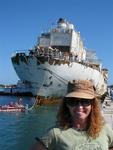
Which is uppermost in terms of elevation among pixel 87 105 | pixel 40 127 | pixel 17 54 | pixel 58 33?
pixel 58 33

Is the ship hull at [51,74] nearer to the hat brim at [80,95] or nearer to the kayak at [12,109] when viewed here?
the kayak at [12,109]

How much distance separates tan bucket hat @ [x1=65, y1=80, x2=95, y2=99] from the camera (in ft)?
15.4

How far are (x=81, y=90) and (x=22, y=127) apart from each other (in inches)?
1266

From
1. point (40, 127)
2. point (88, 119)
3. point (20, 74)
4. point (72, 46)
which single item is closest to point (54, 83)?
point (20, 74)

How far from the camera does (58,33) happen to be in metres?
73.1

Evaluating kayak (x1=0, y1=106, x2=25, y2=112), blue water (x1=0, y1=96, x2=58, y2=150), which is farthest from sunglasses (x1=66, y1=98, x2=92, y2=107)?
kayak (x1=0, y1=106, x2=25, y2=112)

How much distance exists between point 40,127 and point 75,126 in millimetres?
31601

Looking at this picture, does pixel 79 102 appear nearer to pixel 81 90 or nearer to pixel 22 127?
pixel 81 90

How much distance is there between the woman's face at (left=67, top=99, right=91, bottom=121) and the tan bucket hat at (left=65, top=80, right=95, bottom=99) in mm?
78

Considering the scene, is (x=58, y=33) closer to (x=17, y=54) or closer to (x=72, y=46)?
(x=72, y=46)

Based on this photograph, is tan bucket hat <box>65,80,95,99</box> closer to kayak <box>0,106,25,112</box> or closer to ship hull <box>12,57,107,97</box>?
kayak <box>0,106,25,112</box>

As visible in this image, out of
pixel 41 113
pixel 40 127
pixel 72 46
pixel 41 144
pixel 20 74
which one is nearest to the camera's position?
pixel 41 144

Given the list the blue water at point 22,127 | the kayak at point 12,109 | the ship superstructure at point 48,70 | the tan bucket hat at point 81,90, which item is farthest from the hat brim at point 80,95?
the ship superstructure at point 48,70

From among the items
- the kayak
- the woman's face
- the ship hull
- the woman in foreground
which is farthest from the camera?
the ship hull
